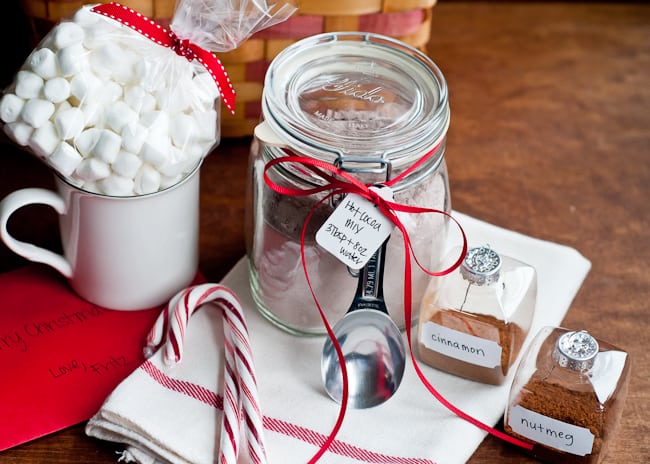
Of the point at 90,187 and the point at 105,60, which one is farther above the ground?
the point at 105,60

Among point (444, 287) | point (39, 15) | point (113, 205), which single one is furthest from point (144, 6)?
point (444, 287)

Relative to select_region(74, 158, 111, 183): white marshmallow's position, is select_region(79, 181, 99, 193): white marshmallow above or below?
below

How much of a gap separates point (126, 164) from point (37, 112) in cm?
8

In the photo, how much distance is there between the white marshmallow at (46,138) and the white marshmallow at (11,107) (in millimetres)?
23

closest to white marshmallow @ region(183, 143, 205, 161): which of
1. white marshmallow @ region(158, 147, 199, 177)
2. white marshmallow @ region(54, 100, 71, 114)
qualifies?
white marshmallow @ region(158, 147, 199, 177)

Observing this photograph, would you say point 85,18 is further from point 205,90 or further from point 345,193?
point 345,193

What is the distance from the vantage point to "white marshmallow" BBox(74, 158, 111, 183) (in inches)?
29.0

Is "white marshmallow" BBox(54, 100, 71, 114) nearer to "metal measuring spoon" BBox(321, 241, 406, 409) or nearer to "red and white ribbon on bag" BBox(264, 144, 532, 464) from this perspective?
"red and white ribbon on bag" BBox(264, 144, 532, 464)

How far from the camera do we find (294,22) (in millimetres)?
963

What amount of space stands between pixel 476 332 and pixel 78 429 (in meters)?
0.37

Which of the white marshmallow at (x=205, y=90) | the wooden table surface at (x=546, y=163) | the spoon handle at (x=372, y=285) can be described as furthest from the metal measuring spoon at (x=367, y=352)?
the white marshmallow at (x=205, y=90)

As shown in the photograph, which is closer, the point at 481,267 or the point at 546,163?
the point at 481,267

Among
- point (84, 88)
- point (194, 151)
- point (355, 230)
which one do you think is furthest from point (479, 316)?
point (84, 88)

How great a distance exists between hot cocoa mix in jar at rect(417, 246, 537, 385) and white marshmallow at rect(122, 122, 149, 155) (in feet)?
0.98
